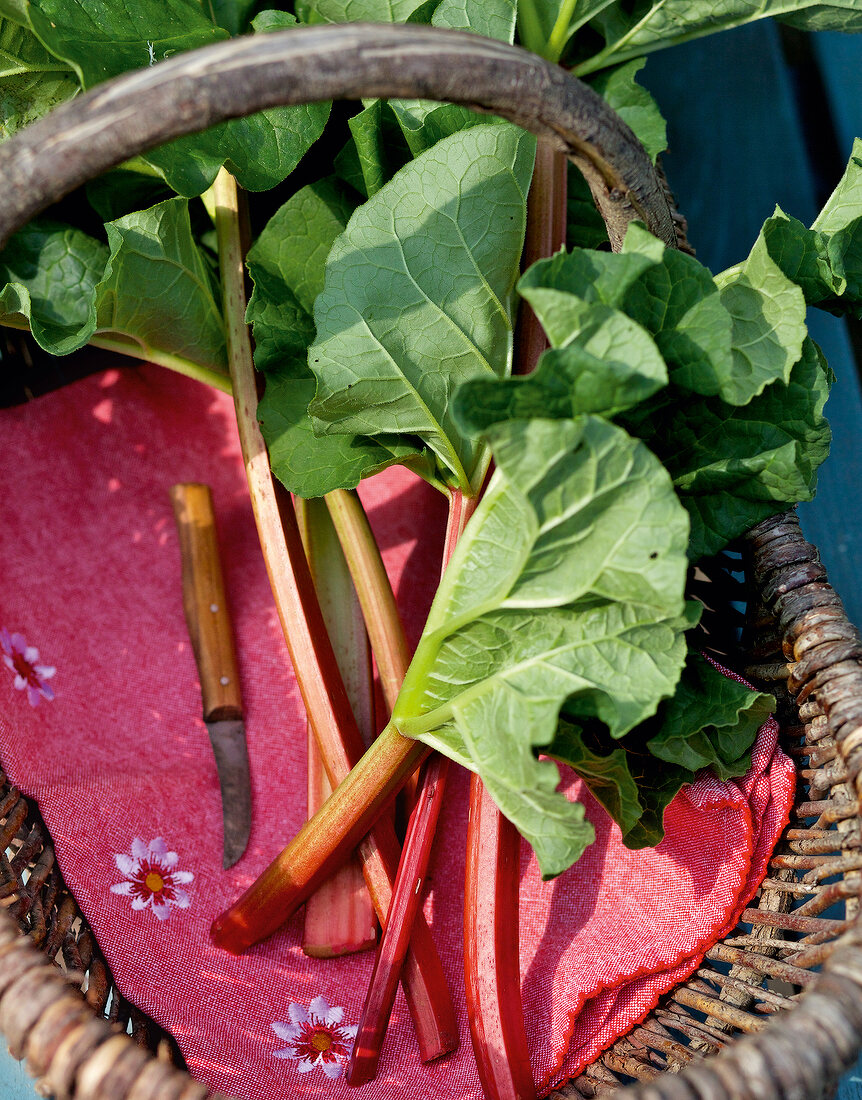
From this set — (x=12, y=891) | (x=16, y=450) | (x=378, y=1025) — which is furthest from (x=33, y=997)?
(x=16, y=450)

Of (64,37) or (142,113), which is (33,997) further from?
(64,37)

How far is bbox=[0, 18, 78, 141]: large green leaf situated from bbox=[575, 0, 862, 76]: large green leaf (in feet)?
2.16

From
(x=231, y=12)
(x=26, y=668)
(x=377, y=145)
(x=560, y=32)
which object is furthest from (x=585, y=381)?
(x=26, y=668)

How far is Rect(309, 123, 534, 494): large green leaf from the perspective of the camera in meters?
0.92

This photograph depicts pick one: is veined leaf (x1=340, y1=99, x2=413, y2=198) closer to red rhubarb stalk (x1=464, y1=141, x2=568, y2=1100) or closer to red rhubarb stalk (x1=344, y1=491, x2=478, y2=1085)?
red rhubarb stalk (x1=464, y1=141, x2=568, y2=1100)

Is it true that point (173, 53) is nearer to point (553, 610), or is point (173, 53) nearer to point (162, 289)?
point (162, 289)

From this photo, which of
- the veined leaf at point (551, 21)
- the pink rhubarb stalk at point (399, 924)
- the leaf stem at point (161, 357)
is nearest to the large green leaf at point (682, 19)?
the veined leaf at point (551, 21)

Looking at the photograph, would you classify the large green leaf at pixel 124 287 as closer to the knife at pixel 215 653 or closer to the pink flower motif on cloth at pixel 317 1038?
the knife at pixel 215 653

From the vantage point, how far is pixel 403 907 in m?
1.00

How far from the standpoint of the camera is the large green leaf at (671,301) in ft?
2.60

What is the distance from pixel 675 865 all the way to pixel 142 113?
93 cm

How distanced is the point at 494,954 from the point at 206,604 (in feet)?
2.05

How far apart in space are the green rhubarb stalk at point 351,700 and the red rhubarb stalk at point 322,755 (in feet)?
0.10

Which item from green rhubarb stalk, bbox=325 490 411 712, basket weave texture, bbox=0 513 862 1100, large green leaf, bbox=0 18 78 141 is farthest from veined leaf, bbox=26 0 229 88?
basket weave texture, bbox=0 513 862 1100
